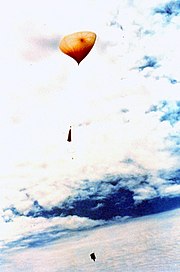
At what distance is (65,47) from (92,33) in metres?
4.56

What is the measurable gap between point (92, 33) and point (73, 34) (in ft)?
10.1

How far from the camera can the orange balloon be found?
99562mm

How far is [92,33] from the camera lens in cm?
10062

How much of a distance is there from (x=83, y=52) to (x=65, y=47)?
111 inches

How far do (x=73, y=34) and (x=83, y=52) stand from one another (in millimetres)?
3134

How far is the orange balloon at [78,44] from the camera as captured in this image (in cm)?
9956

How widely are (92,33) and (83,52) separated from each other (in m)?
3.16

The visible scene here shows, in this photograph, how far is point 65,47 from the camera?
331 feet

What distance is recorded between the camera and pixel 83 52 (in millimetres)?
100562

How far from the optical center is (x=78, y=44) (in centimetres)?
10006
